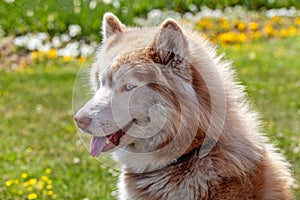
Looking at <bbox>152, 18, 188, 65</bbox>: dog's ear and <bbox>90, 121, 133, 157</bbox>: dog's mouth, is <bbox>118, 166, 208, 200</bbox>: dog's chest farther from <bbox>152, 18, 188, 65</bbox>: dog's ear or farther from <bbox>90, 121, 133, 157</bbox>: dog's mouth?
<bbox>152, 18, 188, 65</bbox>: dog's ear

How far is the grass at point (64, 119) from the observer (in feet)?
19.0

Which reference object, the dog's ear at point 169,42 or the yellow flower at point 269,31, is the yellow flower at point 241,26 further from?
the dog's ear at point 169,42

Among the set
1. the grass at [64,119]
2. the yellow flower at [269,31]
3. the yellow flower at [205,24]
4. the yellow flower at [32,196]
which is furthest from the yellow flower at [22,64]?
the yellow flower at [32,196]

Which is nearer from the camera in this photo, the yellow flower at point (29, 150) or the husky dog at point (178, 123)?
the husky dog at point (178, 123)

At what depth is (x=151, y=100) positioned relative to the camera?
12.1ft

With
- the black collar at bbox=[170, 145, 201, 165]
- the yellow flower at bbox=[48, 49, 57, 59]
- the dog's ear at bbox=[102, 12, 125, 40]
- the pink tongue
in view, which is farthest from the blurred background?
the black collar at bbox=[170, 145, 201, 165]

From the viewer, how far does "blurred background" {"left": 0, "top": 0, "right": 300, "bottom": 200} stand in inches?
235

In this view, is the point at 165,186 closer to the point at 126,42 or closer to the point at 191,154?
the point at 191,154

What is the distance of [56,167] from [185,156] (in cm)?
267

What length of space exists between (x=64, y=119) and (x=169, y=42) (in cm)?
430

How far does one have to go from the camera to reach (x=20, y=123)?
7641 mm

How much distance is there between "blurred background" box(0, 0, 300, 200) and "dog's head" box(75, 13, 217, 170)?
26.1 inches

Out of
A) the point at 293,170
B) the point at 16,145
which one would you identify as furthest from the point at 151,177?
the point at 16,145

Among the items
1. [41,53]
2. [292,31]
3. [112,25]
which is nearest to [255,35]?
[292,31]
